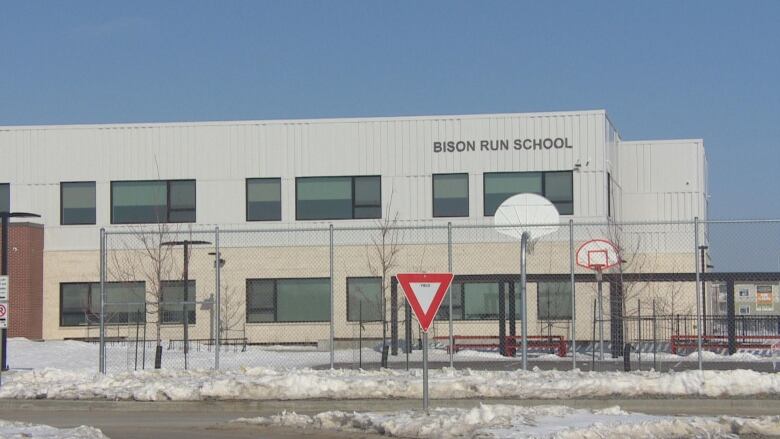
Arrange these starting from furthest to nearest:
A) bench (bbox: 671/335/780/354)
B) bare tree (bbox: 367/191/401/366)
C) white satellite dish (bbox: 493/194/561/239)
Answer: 1. bare tree (bbox: 367/191/401/366)
2. bench (bbox: 671/335/780/354)
3. white satellite dish (bbox: 493/194/561/239)

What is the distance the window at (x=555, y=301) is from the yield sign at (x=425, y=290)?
2101 cm

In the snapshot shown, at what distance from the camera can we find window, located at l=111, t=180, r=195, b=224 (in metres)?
41.8

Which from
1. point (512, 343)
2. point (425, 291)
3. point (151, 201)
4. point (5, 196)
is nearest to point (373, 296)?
point (512, 343)

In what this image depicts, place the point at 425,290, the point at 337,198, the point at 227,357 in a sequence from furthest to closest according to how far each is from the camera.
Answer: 1. the point at 337,198
2. the point at 227,357
3. the point at 425,290

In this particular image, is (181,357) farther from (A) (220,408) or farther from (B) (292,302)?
(A) (220,408)

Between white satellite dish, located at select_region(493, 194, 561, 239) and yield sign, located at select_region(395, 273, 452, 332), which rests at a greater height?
white satellite dish, located at select_region(493, 194, 561, 239)

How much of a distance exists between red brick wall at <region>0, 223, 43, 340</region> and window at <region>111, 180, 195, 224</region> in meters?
2.92

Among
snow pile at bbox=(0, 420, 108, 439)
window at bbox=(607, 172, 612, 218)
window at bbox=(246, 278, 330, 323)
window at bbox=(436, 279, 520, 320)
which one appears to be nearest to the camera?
snow pile at bbox=(0, 420, 108, 439)

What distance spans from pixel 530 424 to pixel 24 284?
3042 centimetres

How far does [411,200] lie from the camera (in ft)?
135

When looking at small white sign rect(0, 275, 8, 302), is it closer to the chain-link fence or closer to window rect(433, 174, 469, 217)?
the chain-link fence

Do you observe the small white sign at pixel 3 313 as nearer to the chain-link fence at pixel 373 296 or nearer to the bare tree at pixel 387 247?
the chain-link fence at pixel 373 296

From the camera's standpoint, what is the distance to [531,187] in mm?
40500

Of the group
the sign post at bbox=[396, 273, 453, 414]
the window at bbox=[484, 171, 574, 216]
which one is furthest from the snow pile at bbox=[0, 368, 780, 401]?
the window at bbox=[484, 171, 574, 216]
